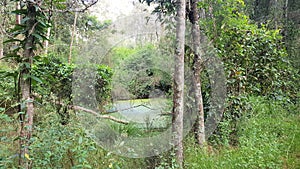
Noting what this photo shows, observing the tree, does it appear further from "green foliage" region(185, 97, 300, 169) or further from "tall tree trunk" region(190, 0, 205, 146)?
"tall tree trunk" region(190, 0, 205, 146)

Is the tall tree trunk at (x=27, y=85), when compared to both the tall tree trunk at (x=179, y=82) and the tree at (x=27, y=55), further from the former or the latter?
the tall tree trunk at (x=179, y=82)

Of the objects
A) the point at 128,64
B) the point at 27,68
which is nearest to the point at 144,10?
the point at 128,64

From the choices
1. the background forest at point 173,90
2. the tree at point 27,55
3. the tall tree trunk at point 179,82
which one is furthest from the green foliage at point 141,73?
the tree at point 27,55

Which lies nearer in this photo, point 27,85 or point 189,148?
point 27,85

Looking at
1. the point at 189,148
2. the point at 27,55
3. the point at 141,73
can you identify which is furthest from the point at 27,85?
the point at 141,73

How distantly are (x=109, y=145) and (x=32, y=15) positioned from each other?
63.3 inches

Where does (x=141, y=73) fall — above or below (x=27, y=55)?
below

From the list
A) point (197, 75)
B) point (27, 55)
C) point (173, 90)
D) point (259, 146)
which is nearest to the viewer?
point (27, 55)

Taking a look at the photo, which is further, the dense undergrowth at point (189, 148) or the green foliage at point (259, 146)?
the green foliage at point (259, 146)

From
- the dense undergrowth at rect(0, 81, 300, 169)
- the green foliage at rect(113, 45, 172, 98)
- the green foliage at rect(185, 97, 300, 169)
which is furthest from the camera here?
the green foliage at rect(113, 45, 172, 98)

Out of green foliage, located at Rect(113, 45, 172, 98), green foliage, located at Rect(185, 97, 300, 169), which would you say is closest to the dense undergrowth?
green foliage, located at Rect(185, 97, 300, 169)

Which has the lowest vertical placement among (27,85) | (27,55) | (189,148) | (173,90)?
(189,148)

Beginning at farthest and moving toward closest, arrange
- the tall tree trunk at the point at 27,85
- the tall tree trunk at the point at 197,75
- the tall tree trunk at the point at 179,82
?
the tall tree trunk at the point at 197,75 < the tall tree trunk at the point at 179,82 < the tall tree trunk at the point at 27,85

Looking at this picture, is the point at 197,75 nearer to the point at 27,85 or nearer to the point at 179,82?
the point at 179,82
